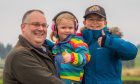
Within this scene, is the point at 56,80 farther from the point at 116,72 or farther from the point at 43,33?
the point at 116,72

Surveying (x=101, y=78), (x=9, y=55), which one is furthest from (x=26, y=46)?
(x=101, y=78)

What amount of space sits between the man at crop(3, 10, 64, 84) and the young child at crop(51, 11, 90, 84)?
0.39 metres

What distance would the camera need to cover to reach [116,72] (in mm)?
6293

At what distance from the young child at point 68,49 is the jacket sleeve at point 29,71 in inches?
23.8

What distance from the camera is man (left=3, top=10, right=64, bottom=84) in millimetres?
5145

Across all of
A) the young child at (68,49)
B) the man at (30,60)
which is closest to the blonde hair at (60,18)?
the young child at (68,49)

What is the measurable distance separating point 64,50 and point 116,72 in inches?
29.8

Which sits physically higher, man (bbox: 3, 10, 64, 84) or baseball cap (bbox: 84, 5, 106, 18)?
baseball cap (bbox: 84, 5, 106, 18)

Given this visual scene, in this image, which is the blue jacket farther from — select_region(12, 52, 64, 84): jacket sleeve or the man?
select_region(12, 52, 64, 84): jacket sleeve

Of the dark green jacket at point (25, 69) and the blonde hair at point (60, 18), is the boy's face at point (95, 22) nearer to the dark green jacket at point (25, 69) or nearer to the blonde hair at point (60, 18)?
the blonde hair at point (60, 18)

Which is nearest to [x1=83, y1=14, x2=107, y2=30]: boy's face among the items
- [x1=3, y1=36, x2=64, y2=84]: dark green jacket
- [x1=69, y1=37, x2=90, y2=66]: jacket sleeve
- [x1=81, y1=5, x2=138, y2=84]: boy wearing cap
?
[x1=81, y1=5, x2=138, y2=84]: boy wearing cap

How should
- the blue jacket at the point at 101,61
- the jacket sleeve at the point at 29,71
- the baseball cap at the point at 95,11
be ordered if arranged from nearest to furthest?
the jacket sleeve at the point at 29,71, the blue jacket at the point at 101,61, the baseball cap at the point at 95,11

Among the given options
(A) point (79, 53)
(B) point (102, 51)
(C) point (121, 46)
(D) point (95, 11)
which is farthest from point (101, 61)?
(D) point (95, 11)

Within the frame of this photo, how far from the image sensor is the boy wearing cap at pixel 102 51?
6.11 m
